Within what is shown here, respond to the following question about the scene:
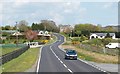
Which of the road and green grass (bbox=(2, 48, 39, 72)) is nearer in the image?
the road

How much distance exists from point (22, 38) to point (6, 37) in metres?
8.19

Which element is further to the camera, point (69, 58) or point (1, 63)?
point (69, 58)

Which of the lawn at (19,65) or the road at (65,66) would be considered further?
the lawn at (19,65)

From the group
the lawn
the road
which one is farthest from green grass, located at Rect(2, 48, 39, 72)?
the road

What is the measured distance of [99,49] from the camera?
65688mm

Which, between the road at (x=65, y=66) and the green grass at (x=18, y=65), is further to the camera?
the green grass at (x=18, y=65)

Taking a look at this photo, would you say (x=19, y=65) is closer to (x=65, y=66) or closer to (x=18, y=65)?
(x=18, y=65)

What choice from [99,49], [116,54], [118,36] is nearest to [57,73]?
[116,54]

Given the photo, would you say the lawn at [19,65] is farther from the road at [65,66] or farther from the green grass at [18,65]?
the road at [65,66]

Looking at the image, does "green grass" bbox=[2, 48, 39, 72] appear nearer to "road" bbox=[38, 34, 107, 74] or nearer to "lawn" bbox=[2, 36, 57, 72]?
"lawn" bbox=[2, 36, 57, 72]

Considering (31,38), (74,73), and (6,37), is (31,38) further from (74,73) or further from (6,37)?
(74,73)

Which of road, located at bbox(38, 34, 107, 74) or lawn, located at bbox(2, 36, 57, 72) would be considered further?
lawn, located at bbox(2, 36, 57, 72)

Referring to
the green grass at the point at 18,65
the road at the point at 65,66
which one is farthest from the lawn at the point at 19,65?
the road at the point at 65,66

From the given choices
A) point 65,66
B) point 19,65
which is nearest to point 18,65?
point 19,65
